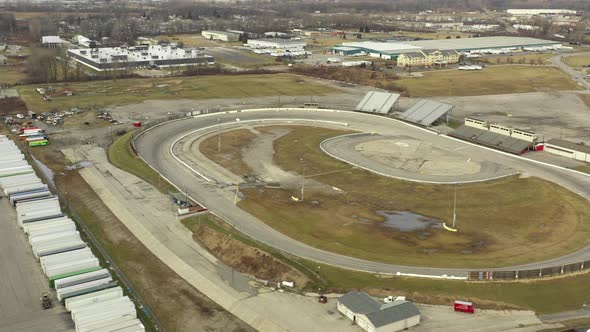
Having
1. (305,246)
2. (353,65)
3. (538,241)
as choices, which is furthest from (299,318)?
(353,65)

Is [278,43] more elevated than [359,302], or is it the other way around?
[278,43]

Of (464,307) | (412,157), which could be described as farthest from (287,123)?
(464,307)

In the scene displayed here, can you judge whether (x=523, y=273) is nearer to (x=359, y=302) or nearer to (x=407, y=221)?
(x=407, y=221)

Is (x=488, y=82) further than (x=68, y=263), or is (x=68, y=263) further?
(x=488, y=82)

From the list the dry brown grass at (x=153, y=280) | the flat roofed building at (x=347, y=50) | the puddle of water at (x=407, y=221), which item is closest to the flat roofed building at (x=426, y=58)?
the flat roofed building at (x=347, y=50)

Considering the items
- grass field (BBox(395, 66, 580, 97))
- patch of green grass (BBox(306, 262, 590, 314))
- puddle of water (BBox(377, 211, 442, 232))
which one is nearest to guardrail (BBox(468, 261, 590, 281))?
patch of green grass (BBox(306, 262, 590, 314))

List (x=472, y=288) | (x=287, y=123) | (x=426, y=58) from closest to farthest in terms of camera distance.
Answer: (x=472, y=288)
(x=287, y=123)
(x=426, y=58)

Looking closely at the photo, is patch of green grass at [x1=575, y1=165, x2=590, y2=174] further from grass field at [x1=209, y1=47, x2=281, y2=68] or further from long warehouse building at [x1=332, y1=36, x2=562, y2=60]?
long warehouse building at [x1=332, y1=36, x2=562, y2=60]

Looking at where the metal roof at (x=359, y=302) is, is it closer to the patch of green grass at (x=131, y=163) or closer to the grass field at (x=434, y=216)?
the grass field at (x=434, y=216)
